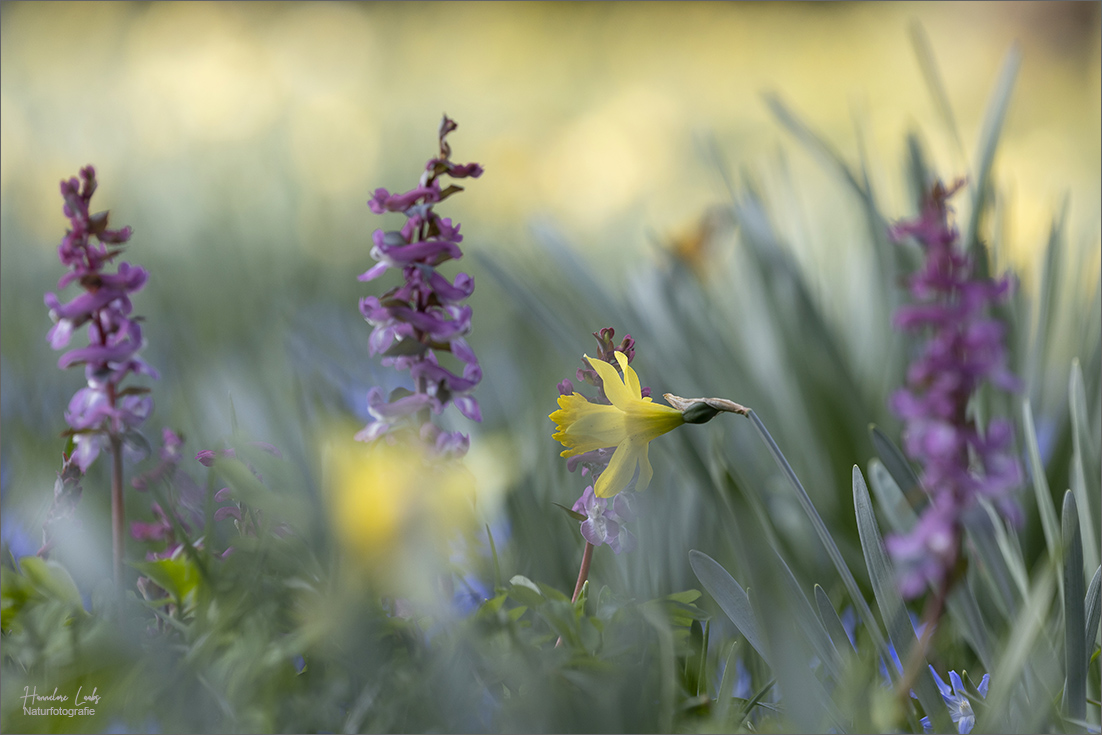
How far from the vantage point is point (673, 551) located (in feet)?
1.53

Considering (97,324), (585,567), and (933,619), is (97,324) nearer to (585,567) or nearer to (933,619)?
(585,567)

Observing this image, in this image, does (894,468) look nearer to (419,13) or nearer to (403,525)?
(403,525)

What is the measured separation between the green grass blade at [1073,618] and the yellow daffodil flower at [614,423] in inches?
8.2

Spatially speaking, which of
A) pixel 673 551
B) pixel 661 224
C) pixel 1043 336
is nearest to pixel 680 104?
pixel 661 224

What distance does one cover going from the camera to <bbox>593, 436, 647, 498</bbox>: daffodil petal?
13.8 inches

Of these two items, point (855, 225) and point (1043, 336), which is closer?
point (1043, 336)

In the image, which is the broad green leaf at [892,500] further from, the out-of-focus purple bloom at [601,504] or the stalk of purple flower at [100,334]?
the stalk of purple flower at [100,334]

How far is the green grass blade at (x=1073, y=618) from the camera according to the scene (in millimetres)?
366

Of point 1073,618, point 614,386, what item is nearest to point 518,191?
point 614,386

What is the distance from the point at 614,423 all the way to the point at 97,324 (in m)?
0.28

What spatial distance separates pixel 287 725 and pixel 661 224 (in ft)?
2.88

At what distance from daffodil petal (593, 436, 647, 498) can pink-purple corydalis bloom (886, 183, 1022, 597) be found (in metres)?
0.12

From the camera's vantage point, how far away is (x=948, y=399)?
10.3 inches

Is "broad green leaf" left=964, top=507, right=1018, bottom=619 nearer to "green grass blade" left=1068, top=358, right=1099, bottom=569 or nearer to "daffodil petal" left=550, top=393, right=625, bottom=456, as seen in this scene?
"green grass blade" left=1068, top=358, right=1099, bottom=569
